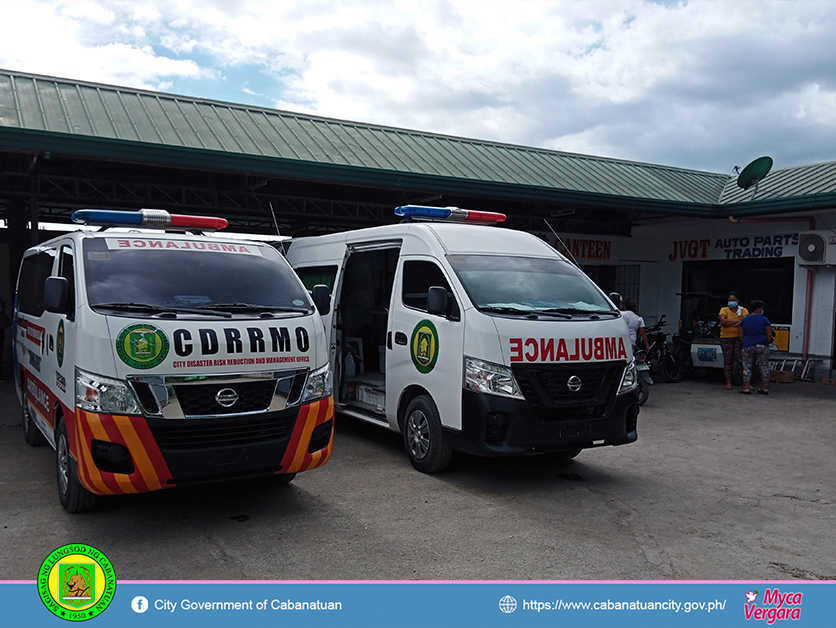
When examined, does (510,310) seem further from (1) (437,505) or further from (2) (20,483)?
(2) (20,483)

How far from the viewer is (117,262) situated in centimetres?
530

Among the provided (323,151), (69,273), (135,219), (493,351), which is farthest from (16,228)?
(493,351)

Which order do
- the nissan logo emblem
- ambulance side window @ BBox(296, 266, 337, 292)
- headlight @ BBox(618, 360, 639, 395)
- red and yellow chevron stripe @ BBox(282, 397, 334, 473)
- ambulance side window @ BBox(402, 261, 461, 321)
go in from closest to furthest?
Result: the nissan logo emblem → red and yellow chevron stripe @ BBox(282, 397, 334, 473) → headlight @ BBox(618, 360, 639, 395) → ambulance side window @ BBox(402, 261, 461, 321) → ambulance side window @ BBox(296, 266, 337, 292)

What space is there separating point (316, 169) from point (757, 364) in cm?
832

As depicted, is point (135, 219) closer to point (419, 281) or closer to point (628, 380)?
point (419, 281)

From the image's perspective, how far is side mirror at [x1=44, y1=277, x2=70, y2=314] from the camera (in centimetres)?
504

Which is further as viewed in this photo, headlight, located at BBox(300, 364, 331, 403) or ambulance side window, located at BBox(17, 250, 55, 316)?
ambulance side window, located at BBox(17, 250, 55, 316)

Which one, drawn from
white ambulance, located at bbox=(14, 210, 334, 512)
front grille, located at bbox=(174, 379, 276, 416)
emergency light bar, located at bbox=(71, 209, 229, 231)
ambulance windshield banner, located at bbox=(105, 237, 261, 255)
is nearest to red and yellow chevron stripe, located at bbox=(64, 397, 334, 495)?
white ambulance, located at bbox=(14, 210, 334, 512)

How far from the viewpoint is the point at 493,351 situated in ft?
19.4

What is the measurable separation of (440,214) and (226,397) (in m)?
3.88

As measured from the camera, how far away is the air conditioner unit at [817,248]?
14.0 m

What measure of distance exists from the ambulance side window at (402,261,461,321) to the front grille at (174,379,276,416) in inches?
88.8

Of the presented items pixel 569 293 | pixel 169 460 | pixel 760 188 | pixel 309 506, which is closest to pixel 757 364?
pixel 760 188

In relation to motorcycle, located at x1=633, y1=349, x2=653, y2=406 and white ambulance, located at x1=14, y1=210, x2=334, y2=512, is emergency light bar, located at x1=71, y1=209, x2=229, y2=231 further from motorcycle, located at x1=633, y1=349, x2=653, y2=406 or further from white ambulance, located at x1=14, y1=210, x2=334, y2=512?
motorcycle, located at x1=633, y1=349, x2=653, y2=406
